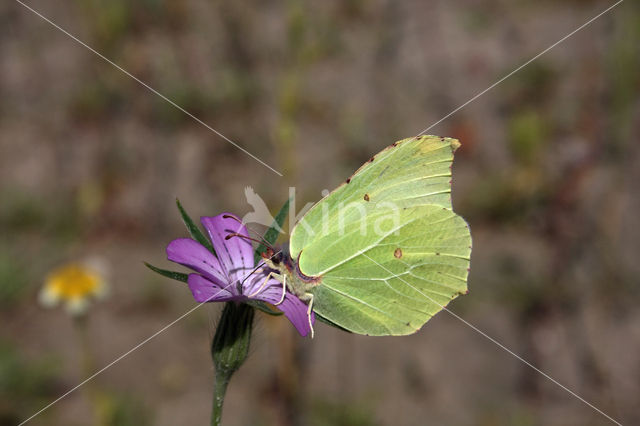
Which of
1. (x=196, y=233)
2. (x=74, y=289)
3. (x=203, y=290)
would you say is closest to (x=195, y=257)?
(x=196, y=233)

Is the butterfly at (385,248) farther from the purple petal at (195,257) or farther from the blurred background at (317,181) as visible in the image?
the blurred background at (317,181)

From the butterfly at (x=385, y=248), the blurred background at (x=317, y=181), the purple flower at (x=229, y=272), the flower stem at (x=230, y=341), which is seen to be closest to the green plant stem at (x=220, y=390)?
the flower stem at (x=230, y=341)

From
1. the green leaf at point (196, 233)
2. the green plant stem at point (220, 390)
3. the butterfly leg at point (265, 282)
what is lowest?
the green plant stem at point (220, 390)

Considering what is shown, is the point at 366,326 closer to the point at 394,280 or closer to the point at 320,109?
the point at 394,280

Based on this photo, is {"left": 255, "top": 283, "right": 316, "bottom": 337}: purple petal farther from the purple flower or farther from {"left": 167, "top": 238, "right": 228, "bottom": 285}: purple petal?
{"left": 167, "top": 238, "right": 228, "bottom": 285}: purple petal

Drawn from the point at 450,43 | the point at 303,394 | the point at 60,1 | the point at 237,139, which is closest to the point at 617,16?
the point at 450,43
